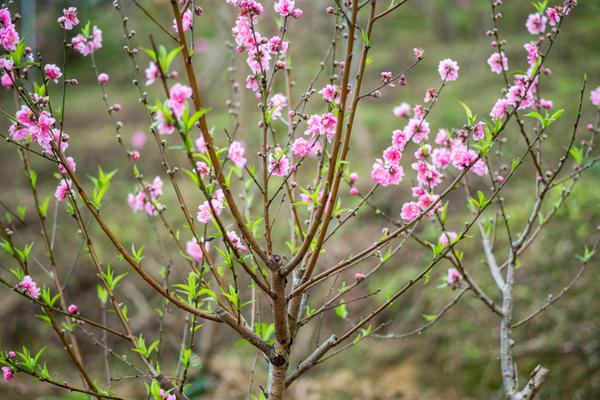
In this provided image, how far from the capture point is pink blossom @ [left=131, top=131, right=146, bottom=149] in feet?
31.9

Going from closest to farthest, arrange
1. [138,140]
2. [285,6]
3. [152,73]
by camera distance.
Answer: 1. [152,73]
2. [285,6]
3. [138,140]

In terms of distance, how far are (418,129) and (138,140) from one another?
9.38 metres

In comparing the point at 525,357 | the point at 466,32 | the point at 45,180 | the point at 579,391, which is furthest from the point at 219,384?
the point at 466,32

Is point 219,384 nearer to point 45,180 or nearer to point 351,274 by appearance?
point 351,274

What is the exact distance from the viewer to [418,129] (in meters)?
1.39

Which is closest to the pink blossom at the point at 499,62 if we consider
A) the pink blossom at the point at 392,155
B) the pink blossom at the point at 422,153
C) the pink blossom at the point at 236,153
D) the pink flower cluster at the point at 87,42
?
the pink blossom at the point at 422,153

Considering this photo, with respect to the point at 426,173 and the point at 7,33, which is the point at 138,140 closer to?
the point at 7,33

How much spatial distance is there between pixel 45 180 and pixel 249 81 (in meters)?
9.36

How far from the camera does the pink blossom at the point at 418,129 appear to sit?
4.58 ft

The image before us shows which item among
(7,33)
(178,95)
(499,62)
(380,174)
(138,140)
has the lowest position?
(178,95)

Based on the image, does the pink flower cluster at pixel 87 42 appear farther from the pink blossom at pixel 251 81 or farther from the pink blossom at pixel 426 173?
the pink blossom at pixel 426 173

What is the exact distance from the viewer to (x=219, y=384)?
4.25 meters

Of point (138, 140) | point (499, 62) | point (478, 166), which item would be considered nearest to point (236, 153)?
point (478, 166)

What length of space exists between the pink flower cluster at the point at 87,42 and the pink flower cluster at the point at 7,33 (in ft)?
0.53
